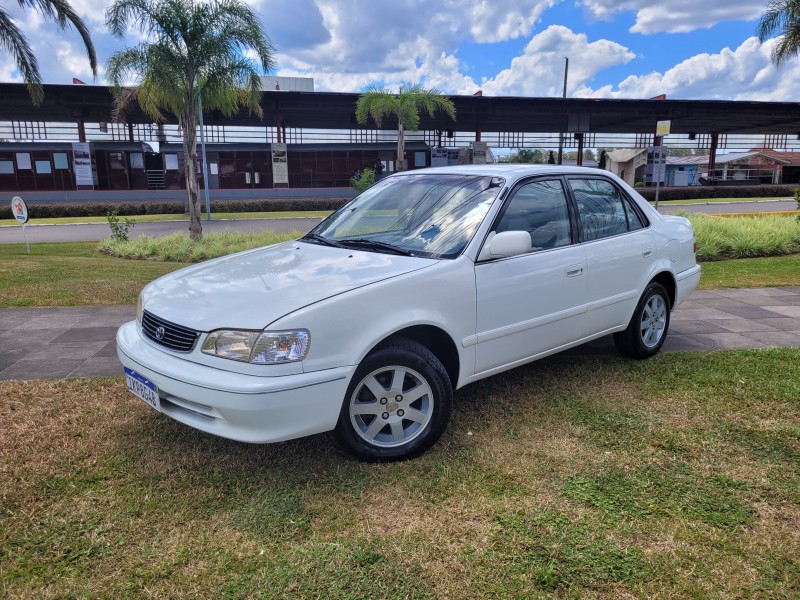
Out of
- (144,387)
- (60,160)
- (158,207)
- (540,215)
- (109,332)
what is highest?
(60,160)

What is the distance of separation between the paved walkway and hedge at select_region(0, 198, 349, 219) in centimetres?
2202

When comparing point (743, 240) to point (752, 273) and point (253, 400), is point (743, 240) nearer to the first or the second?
point (752, 273)

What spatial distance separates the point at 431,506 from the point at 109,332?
433 centimetres

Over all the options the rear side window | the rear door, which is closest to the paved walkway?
the rear door

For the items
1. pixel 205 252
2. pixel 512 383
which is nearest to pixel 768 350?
pixel 512 383

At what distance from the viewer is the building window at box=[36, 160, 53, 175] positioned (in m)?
30.3

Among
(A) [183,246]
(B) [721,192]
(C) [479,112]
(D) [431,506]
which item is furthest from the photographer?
(B) [721,192]

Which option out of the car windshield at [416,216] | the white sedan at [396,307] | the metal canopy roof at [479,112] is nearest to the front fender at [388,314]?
the white sedan at [396,307]

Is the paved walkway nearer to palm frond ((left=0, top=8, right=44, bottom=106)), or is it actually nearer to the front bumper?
the front bumper

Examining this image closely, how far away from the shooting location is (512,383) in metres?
4.43

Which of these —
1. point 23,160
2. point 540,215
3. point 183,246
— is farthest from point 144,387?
point 23,160

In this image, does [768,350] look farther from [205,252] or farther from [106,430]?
[205,252]

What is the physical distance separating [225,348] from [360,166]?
31.5m

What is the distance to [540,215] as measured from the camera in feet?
13.1
